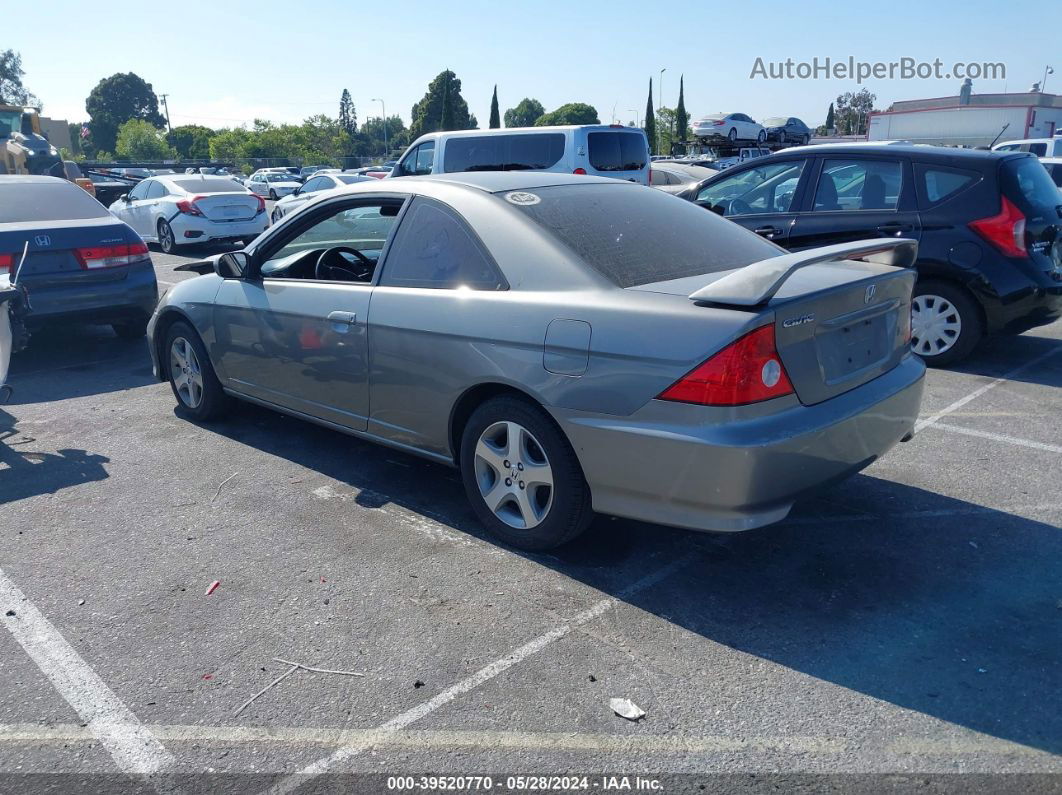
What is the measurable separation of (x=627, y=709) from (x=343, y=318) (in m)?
2.48

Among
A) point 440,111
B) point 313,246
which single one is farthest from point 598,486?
point 440,111

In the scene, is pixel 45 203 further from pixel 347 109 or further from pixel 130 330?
pixel 347 109

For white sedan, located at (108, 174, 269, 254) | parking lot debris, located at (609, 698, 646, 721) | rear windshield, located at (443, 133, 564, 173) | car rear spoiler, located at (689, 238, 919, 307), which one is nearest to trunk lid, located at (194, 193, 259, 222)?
white sedan, located at (108, 174, 269, 254)

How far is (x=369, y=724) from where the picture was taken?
2.73 meters

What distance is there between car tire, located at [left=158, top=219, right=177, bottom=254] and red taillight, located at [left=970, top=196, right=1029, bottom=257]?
1325 centimetres

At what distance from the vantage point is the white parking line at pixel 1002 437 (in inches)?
198

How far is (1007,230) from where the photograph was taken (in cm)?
651

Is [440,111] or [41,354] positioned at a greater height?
[440,111]

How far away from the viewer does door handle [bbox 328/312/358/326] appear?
4.37 m

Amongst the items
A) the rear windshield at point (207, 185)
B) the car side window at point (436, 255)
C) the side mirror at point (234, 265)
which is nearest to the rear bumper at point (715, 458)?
the car side window at point (436, 255)

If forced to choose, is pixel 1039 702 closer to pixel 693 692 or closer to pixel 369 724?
pixel 693 692

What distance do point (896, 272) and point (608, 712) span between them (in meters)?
2.33

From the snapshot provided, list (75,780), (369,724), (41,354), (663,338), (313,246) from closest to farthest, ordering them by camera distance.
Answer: (75,780) → (369,724) → (663,338) → (313,246) → (41,354)

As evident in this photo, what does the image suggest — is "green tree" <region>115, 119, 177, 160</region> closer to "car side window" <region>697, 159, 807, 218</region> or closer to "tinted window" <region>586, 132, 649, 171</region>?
"tinted window" <region>586, 132, 649, 171</region>
